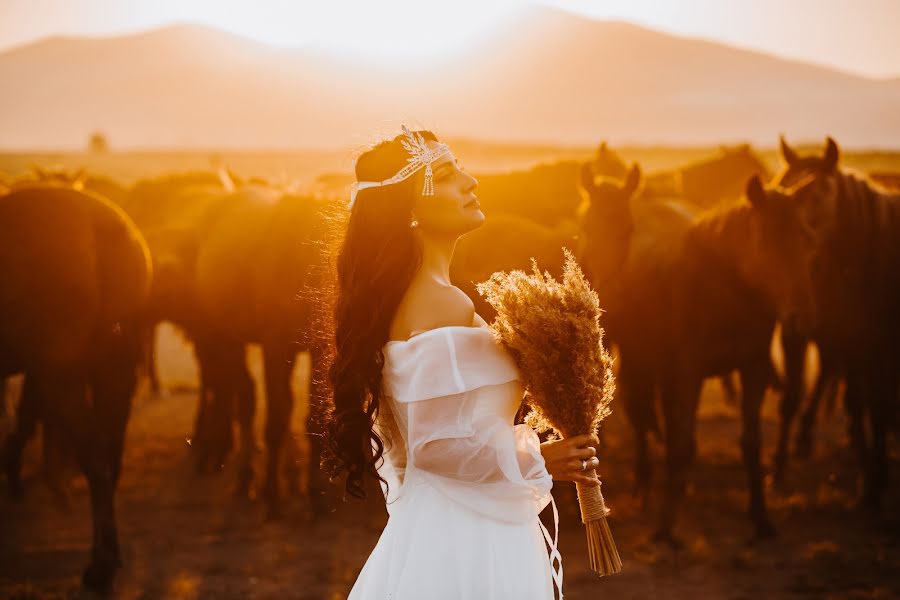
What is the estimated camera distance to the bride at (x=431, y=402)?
2.46 m

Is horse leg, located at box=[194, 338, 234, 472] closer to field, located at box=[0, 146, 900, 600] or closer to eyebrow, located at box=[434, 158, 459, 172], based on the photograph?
field, located at box=[0, 146, 900, 600]

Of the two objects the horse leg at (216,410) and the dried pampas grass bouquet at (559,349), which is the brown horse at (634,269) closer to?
the horse leg at (216,410)

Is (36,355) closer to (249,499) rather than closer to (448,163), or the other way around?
(249,499)

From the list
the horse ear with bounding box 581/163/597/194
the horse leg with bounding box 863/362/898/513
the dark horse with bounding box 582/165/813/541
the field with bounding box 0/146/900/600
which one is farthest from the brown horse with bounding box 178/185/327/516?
the horse leg with bounding box 863/362/898/513

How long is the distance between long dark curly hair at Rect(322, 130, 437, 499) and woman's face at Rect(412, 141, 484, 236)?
0.04m

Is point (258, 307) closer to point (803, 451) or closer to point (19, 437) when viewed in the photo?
point (19, 437)

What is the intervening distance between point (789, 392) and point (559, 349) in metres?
7.23

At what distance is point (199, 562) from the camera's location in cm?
682

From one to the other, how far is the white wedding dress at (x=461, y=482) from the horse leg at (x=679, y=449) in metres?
4.61

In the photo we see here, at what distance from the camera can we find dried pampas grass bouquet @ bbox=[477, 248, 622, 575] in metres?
2.49

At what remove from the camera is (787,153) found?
312 inches

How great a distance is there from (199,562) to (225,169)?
6.03 metres

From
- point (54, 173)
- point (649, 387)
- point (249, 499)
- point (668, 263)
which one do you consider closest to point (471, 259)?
point (668, 263)

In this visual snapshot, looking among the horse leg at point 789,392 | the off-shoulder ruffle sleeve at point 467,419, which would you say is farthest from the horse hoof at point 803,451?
the off-shoulder ruffle sleeve at point 467,419
